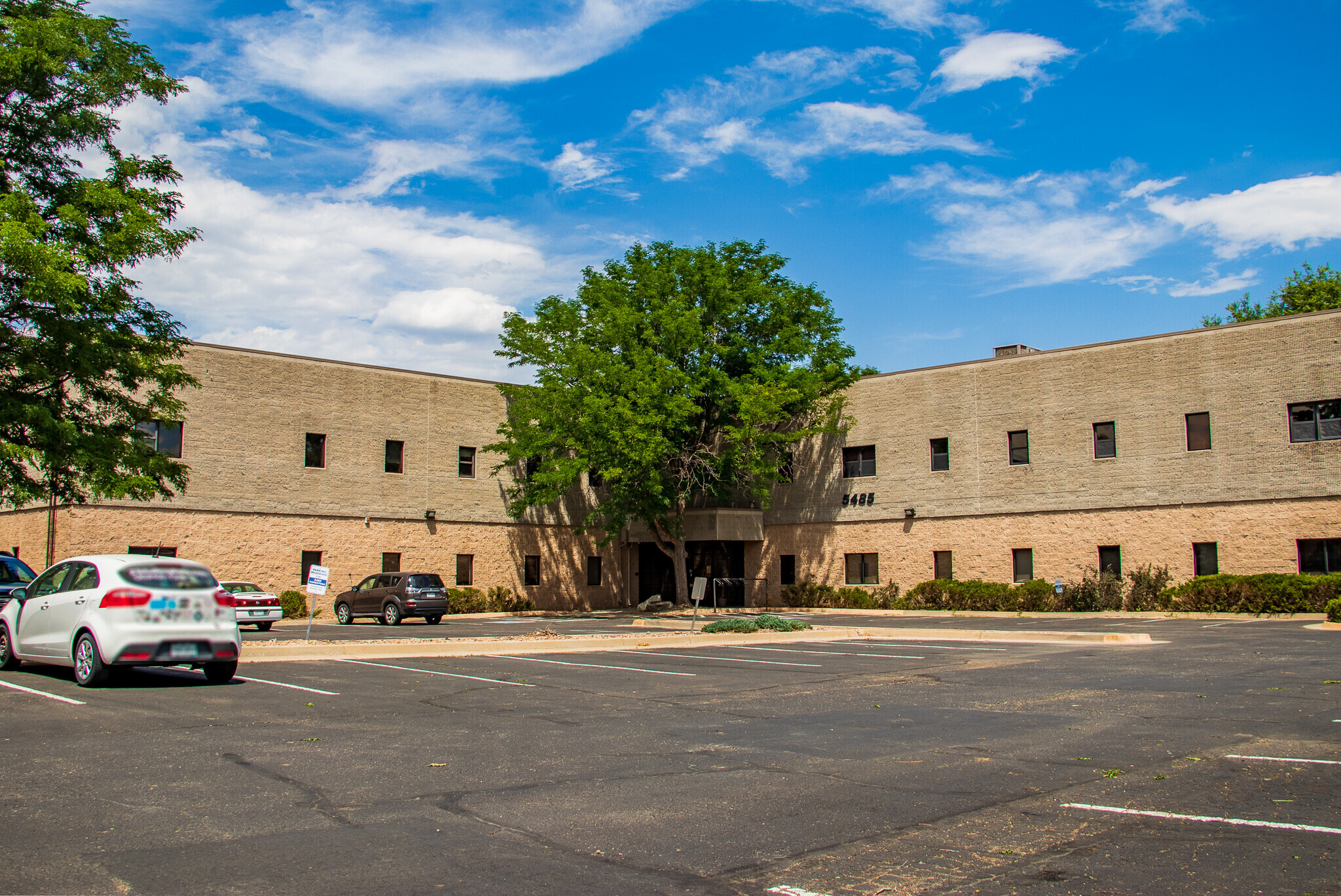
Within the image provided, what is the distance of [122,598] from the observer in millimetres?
11961

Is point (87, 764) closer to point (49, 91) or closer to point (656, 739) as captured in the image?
point (656, 739)

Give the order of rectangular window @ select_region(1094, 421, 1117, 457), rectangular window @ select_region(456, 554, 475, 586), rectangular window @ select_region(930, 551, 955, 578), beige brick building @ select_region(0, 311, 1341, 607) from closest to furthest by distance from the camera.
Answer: beige brick building @ select_region(0, 311, 1341, 607) → rectangular window @ select_region(1094, 421, 1117, 457) → rectangular window @ select_region(930, 551, 955, 578) → rectangular window @ select_region(456, 554, 475, 586)

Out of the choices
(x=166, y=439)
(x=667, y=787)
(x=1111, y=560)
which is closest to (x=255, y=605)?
(x=166, y=439)

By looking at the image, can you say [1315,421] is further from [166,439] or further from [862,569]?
[166,439]

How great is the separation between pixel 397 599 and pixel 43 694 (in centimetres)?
1901

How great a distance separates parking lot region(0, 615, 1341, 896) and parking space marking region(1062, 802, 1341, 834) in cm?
3

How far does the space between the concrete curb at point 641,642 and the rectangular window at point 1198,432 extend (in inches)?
444

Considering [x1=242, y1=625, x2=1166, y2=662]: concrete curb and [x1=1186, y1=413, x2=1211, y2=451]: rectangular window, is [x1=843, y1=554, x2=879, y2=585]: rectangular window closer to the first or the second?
[x1=1186, y1=413, x2=1211, y2=451]: rectangular window

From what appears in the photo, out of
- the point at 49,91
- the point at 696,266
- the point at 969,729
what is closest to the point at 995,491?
the point at 696,266

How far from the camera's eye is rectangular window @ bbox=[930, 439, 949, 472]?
37.8 metres

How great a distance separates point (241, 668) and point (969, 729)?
11.2m

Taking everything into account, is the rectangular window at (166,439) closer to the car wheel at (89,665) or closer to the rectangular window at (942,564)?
the car wheel at (89,665)

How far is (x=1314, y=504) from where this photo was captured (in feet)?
98.1

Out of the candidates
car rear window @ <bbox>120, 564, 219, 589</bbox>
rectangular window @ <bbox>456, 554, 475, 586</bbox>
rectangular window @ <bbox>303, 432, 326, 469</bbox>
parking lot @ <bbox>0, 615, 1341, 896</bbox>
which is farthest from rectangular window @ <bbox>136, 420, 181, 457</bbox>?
car rear window @ <bbox>120, 564, 219, 589</bbox>
